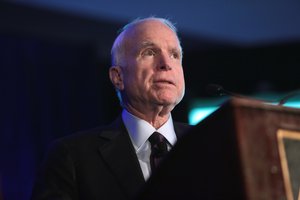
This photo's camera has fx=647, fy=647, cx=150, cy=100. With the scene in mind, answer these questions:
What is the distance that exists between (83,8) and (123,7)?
13.2 inches

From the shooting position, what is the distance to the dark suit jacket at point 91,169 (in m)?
1.91

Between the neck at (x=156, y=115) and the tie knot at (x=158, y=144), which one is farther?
the neck at (x=156, y=115)

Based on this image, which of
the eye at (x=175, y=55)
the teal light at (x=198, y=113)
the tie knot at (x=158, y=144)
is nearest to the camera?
the tie knot at (x=158, y=144)

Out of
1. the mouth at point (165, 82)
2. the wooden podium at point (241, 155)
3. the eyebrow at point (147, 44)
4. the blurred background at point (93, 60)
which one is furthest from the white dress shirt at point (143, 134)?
the blurred background at point (93, 60)

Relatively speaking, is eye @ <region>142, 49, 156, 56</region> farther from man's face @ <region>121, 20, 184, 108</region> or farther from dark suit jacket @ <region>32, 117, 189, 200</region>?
dark suit jacket @ <region>32, 117, 189, 200</region>

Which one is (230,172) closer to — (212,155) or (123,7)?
(212,155)

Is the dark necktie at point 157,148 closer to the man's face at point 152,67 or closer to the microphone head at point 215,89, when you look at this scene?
the man's face at point 152,67

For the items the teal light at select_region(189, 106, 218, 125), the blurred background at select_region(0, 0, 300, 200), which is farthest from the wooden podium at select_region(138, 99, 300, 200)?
the teal light at select_region(189, 106, 218, 125)

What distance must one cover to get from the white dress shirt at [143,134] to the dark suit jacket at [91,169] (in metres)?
0.03

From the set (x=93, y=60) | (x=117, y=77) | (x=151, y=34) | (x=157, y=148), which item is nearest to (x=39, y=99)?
(x=93, y=60)

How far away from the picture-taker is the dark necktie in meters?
1.99

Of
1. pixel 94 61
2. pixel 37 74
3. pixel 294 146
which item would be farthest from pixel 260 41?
pixel 294 146

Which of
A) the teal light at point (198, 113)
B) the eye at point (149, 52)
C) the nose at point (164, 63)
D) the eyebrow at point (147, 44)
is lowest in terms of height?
the teal light at point (198, 113)

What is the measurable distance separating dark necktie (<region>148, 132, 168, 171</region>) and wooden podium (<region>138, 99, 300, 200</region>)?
0.73 meters
